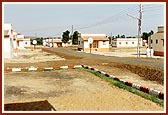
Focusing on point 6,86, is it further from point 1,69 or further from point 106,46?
point 106,46

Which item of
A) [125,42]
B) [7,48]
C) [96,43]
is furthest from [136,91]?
[125,42]

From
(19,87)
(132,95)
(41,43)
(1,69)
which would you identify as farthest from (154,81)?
(41,43)

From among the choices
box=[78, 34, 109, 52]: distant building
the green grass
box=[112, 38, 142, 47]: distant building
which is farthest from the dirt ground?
box=[112, 38, 142, 47]: distant building

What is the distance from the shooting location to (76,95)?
10.0m

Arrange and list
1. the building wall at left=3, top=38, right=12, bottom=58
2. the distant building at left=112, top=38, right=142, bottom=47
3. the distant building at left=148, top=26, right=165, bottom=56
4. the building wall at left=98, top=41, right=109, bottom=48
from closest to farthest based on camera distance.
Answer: the building wall at left=3, top=38, right=12, bottom=58, the distant building at left=148, top=26, right=165, bottom=56, the building wall at left=98, top=41, right=109, bottom=48, the distant building at left=112, top=38, right=142, bottom=47

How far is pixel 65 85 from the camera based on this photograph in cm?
1223

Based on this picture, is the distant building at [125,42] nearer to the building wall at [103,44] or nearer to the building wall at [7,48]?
the building wall at [103,44]

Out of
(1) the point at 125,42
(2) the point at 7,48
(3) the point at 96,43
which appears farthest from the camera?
(1) the point at 125,42

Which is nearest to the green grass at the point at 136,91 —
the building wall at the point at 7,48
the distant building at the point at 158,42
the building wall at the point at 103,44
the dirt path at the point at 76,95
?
the dirt path at the point at 76,95

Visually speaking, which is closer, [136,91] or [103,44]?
[136,91]

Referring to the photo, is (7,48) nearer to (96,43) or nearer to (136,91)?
(136,91)

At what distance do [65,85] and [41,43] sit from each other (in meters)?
92.6

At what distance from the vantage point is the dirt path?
8.48 m

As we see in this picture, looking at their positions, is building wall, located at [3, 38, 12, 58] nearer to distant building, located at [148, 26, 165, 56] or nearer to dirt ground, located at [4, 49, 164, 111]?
dirt ground, located at [4, 49, 164, 111]
